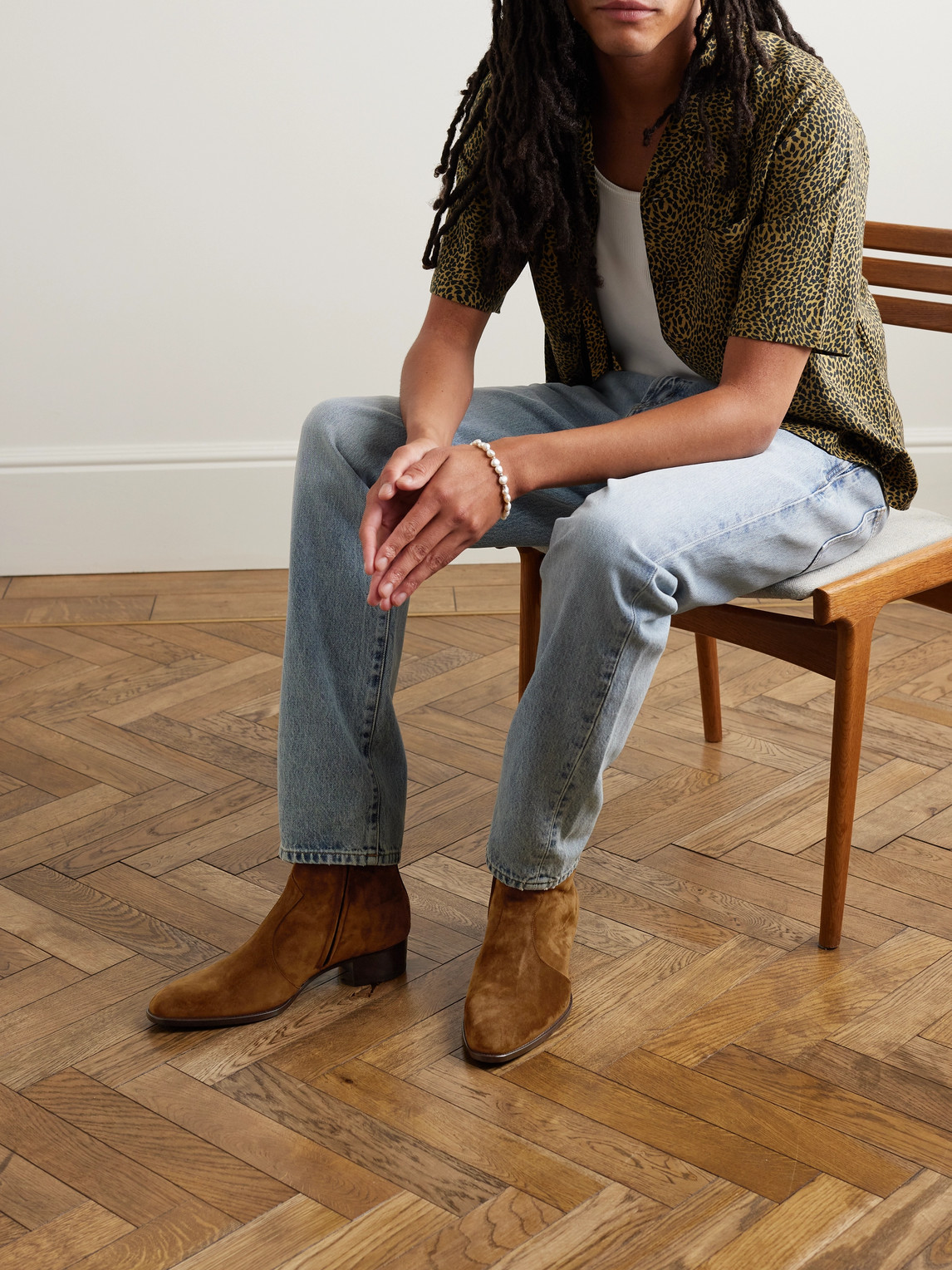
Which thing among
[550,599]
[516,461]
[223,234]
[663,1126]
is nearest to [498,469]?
[516,461]

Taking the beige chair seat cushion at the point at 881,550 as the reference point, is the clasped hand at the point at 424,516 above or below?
above

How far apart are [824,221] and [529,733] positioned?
1.81ft

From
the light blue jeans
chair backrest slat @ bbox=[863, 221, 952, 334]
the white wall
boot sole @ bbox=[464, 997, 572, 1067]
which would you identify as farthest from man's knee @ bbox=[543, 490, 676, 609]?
the white wall

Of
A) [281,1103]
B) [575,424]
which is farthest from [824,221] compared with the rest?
[281,1103]

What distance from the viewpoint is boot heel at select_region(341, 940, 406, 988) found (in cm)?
137

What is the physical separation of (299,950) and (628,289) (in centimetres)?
77

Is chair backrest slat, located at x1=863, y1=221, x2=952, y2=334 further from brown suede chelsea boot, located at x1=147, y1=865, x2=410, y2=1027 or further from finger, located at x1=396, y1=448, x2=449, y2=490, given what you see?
brown suede chelsea boot, located at x1=147, y1=865, x2=410, y2=1027

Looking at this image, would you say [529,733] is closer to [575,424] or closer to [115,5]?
[575,424]

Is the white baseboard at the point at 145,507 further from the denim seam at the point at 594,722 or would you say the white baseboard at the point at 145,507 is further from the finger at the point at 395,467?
the denim seam at the point at 594,722

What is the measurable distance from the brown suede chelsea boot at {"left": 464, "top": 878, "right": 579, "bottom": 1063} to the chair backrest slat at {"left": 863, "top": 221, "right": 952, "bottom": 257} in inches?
35.2

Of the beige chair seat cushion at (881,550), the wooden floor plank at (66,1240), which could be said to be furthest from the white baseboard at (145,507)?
the wooden floor plank at (66,1240)

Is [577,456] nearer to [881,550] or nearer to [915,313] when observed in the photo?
[881,550]

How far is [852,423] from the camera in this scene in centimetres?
138

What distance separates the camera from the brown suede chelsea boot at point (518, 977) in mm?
1251
